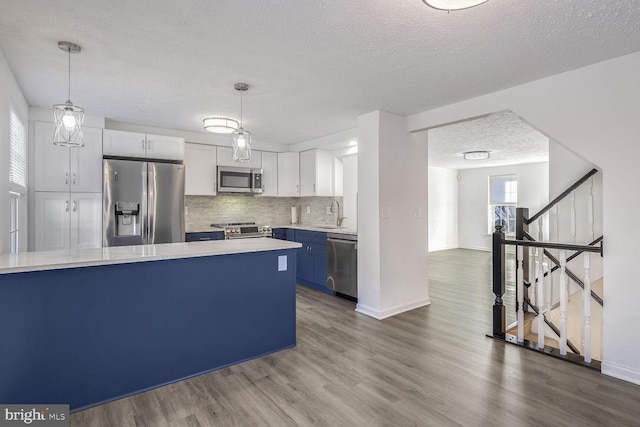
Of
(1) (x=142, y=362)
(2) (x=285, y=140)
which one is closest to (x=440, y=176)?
(2) (x=285, y=140)

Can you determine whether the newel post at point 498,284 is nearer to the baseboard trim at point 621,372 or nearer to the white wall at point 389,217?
the baseboard trim at point 621,372

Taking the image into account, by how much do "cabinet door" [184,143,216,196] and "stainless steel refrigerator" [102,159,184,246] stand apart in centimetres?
55

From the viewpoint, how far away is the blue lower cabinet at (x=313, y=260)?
4.84 m

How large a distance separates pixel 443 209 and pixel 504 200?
1.52 metres

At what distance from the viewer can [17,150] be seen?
124 inches

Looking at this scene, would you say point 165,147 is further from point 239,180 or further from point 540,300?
point 540,300

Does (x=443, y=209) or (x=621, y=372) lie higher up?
(x=443, y=209)

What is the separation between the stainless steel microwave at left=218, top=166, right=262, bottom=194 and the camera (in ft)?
17.2

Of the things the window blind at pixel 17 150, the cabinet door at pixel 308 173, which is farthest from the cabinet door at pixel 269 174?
the window blind at pixel 17 150

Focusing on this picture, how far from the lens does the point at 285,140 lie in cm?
575

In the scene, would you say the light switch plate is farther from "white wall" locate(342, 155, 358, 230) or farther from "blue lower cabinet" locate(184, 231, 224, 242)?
"white wall" locate(342, 155, 358, 230)

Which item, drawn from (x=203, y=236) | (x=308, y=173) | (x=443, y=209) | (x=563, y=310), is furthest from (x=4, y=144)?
(x=443, y=209)

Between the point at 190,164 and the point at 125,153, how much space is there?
96 centimetres

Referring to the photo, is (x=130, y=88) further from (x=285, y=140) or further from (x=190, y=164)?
(x=285, y=140)
